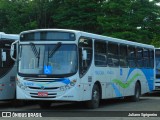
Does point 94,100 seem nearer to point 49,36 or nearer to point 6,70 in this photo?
point 49,36

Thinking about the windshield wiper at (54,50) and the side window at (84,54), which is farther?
the side window at (84,54)

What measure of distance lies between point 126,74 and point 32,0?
1419 inches

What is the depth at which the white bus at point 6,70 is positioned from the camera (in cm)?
1917

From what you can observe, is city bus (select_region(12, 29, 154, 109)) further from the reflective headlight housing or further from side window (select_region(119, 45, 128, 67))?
side window (select_region(119, 45, 128, 67))

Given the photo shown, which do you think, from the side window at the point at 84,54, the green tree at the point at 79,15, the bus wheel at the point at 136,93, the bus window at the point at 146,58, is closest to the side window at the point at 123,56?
the bus wheel at the point at 136,93

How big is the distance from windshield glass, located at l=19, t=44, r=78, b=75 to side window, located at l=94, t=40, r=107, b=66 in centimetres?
185

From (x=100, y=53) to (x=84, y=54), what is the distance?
6.62ft

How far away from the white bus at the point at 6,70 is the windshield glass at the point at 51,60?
1490 millimetres

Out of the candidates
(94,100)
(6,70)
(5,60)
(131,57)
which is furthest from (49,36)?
(131,57)

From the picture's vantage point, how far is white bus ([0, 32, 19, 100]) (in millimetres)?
19172

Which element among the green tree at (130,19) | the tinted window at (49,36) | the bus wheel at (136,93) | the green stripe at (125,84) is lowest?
the bus wheel at (136,93)

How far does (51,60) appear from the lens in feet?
57.9

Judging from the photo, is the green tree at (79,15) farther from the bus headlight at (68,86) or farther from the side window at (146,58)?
the bus headlight at (68,86)

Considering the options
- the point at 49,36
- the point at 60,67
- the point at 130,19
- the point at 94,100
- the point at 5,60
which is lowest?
the point at 94,100
